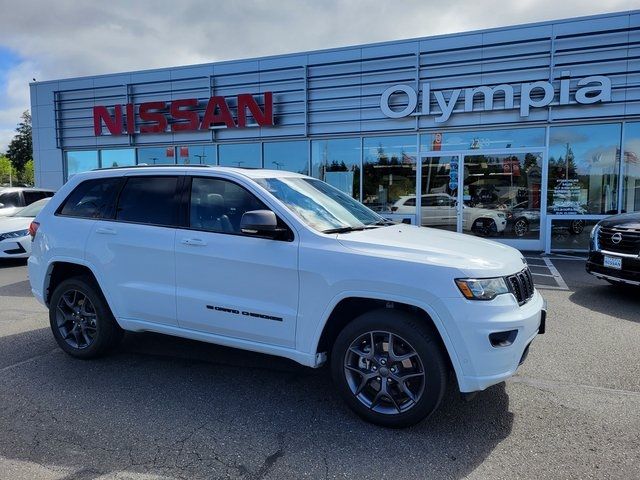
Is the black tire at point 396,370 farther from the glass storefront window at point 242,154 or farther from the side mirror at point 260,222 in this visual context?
the glass storefront window at point 242,154

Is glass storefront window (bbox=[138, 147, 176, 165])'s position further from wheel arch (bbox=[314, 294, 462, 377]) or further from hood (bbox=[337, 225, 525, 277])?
wheel arch (bbox=[314, 294, 462, 377])

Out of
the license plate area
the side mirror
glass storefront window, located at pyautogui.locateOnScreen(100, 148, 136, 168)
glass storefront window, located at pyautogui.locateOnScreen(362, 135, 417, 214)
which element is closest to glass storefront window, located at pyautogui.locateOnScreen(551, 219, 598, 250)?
glass storefront window, located at pyautogui.locateOnScreen(362, 135, 417, 214)

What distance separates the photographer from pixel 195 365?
15.0 feet

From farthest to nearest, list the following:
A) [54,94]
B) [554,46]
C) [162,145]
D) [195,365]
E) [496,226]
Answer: [54,94], [162,145], [496,226], [554,46], [195,365]

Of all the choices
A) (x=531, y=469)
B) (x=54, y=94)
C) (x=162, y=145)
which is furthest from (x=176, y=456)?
(x=54, y=94)

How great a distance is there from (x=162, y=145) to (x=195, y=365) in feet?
42.5

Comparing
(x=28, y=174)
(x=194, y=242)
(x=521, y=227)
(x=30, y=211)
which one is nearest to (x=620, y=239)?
(x=521, y=227)

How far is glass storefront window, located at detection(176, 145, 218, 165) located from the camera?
15.5 metres

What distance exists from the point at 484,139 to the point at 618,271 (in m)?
6.54

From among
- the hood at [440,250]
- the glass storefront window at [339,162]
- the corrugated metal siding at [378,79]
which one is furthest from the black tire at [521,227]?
the hood at [440,250]

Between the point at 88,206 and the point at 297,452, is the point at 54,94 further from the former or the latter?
the point at 297,452

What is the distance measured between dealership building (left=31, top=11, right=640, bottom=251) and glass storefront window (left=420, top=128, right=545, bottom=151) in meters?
0.03

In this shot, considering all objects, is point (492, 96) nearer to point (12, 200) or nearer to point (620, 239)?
point (620, 239)

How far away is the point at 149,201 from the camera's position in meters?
4.41
